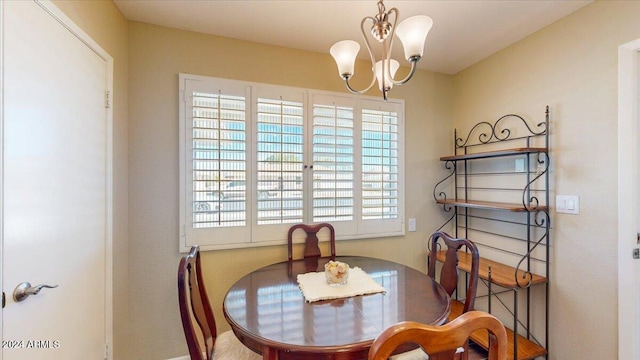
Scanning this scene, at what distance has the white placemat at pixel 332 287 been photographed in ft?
4.59

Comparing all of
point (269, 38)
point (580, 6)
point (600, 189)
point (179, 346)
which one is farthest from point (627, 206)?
point (179, 346)

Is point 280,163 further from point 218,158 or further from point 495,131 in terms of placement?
point 495,131

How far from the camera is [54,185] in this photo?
118cm

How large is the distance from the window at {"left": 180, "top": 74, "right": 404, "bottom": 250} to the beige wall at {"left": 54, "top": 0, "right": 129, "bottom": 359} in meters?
0.36

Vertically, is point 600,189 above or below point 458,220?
above

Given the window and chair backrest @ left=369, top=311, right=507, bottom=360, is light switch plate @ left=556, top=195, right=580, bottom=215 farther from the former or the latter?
chair backrest @ left=369, top=311, right=507, bottom=360

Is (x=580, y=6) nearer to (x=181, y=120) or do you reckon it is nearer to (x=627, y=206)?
(x=627, y=206)

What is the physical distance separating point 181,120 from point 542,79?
270cm

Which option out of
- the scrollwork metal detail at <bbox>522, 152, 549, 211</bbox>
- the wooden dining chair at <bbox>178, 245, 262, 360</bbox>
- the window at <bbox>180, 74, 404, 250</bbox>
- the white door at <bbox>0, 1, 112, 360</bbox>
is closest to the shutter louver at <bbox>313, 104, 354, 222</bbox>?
the window at <bbox>180, 74, 404, 250</bbox>

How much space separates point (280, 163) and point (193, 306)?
1.20 meters

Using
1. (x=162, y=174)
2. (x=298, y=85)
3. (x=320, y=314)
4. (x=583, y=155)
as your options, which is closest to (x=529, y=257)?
(x=583, y=155)

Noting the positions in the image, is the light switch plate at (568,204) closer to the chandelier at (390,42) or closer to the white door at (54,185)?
the chandelier at (390,42)

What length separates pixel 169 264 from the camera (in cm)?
194

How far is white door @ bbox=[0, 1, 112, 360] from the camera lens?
974mm
